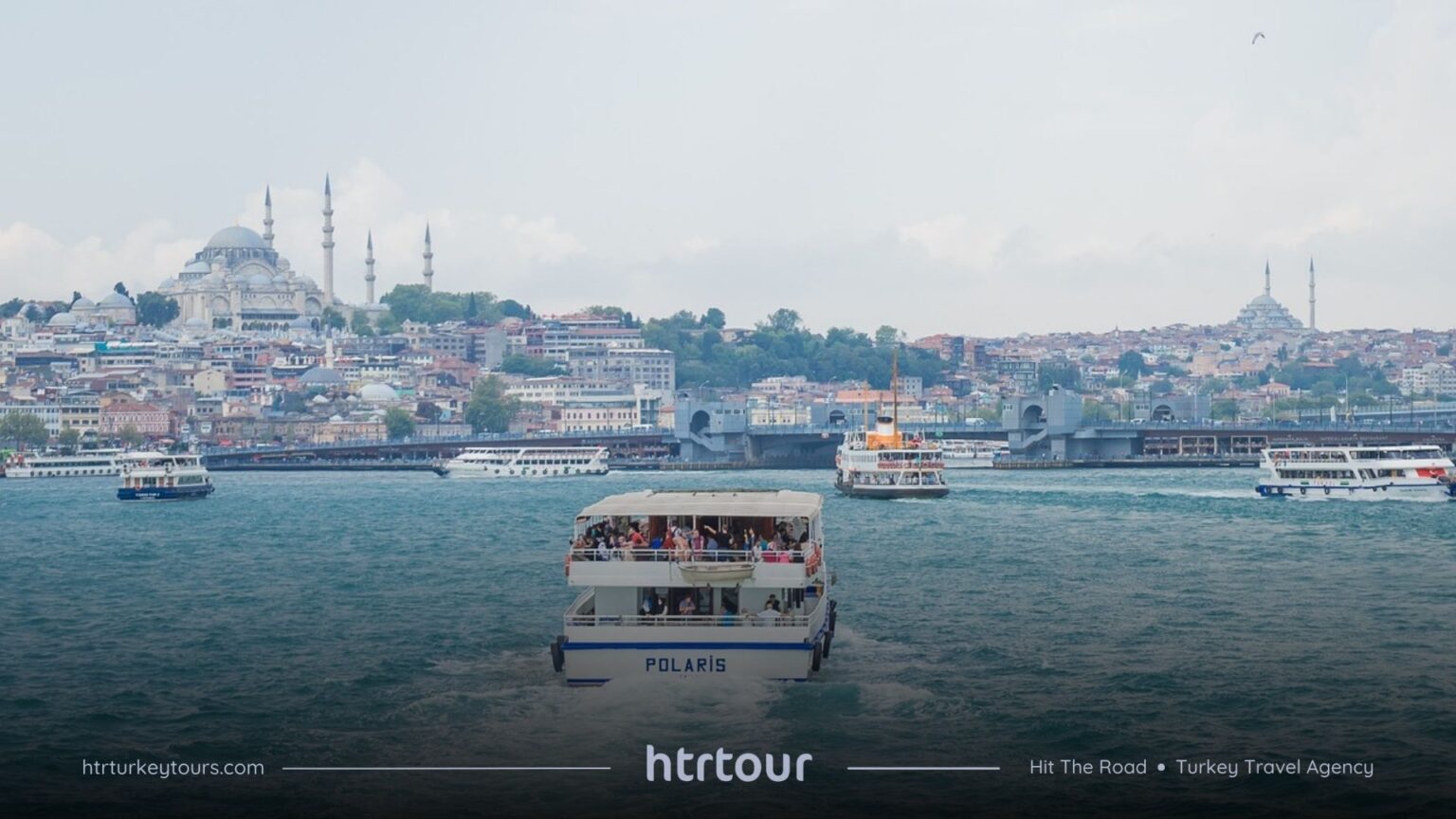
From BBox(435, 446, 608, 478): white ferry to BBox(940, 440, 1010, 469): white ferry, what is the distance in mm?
6740

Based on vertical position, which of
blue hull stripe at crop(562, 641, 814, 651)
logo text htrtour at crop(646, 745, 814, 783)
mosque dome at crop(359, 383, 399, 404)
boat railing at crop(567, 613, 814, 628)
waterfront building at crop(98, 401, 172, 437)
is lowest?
logo text htrtour at crop(646, 745, 814, 783)

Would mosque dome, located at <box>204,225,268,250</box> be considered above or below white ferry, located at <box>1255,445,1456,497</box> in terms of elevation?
above

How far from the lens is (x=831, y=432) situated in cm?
4447

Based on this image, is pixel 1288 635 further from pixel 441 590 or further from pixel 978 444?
pixel 978 444

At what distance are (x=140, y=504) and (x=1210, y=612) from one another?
19.1 meters

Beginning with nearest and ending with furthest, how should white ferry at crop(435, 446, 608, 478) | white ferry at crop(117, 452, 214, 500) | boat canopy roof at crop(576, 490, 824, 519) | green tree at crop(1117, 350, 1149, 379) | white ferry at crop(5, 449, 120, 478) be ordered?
boat canopy roof at crop(576, 490, 824, 519) → white ferry at crop(117, 452, 214, 500) → white ferry at crop(435, 446, 608, 478) → white ferry at crop(5, 449, 120, 478) → green tree at crop(1117, 350, 1149, 379)

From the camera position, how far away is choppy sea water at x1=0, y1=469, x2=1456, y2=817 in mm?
6410

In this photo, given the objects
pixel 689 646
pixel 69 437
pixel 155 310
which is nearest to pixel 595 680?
pixel 689 646

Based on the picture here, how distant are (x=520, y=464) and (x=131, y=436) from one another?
17.8 metres

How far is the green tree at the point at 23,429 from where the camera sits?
4975 cm

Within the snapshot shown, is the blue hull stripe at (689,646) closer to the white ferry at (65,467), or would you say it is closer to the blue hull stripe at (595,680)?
the blue hull stripe at (595,680)

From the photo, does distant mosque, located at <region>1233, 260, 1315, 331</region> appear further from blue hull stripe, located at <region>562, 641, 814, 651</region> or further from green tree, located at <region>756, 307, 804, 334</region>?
blue hull stripe, located at <region>562, 641, 814, 651</region>

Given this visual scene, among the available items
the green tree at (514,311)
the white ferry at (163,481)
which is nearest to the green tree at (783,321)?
the green tree at (514,311)

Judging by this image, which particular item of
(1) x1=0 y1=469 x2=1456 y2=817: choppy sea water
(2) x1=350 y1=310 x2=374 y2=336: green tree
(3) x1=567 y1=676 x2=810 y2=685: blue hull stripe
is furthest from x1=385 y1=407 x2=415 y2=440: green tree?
(3) x1=567 y1=676 x2=810 y2=685: blue hull stripe
